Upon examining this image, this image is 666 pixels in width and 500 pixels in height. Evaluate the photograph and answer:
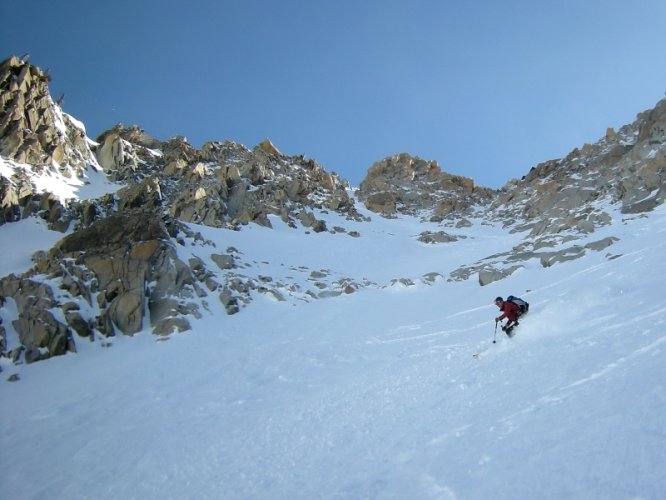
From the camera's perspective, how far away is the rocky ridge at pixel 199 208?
91.9ft

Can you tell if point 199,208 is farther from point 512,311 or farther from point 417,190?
point 512,311

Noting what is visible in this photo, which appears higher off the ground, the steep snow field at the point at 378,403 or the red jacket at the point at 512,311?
the red jacket at the point at 512,311

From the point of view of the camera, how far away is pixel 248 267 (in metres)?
38.4

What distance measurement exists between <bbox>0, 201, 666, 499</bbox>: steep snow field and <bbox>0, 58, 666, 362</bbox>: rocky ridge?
3299mm

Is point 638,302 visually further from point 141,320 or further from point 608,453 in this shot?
point 141,320

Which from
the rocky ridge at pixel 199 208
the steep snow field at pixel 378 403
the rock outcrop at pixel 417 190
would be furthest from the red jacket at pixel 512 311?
the rock outcrop at pixel 417 190

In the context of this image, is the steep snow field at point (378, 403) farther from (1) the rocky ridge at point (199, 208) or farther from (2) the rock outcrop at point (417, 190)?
(2) the rock outcrop at point (417, 190)

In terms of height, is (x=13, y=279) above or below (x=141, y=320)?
above

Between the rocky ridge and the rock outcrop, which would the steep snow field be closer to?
the rocky ridge

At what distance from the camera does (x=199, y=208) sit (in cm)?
5828

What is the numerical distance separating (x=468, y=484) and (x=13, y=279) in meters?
30.6

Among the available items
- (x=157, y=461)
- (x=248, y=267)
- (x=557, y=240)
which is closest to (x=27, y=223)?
(x=248, y=267)

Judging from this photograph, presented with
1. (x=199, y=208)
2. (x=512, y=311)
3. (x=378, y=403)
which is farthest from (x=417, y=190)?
(x=378, y=403)

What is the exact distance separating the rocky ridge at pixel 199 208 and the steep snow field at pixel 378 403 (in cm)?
330
